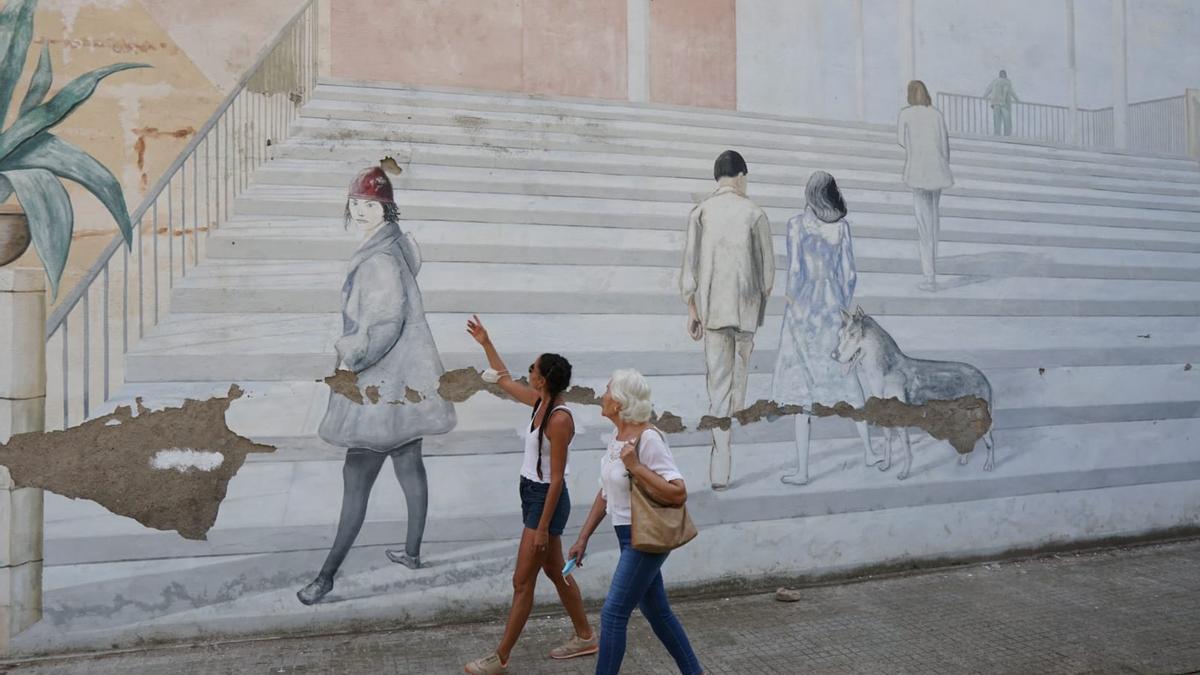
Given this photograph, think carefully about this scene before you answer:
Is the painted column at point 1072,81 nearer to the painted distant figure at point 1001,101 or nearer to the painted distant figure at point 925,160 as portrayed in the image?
the painted distant figure at point 1001,101

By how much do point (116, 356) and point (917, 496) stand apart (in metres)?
5.00

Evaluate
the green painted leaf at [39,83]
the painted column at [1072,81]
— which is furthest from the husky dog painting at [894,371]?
the green painted leaf at [39,83]

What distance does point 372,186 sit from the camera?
16.5 ft

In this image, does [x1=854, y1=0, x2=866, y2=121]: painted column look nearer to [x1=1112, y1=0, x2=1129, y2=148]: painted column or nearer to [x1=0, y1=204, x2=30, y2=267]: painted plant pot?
[x1=1112, y1=0, x2=1129, y2=148]: painted column

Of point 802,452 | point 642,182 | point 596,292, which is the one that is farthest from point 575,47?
point 802,452

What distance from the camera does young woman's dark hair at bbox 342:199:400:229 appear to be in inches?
196

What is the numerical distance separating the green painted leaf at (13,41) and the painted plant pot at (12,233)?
47 cm

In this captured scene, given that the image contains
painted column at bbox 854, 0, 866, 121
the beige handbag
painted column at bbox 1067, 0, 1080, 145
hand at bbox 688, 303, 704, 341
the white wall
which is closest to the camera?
the beige handbag

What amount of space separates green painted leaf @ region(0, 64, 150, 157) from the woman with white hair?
333 cm

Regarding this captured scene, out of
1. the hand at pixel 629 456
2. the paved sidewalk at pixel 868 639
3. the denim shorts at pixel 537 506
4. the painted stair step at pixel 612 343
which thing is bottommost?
the paved sidewalk at pixel 868 639

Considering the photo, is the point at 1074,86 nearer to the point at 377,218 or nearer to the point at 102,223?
the point at 377,218

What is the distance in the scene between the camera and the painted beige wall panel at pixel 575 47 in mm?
5602

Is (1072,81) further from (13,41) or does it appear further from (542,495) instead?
(13,41)

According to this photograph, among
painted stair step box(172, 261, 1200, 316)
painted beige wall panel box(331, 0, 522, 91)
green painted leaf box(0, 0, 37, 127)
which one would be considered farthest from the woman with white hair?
green painted leaf box(0, 0, 37, 127)
